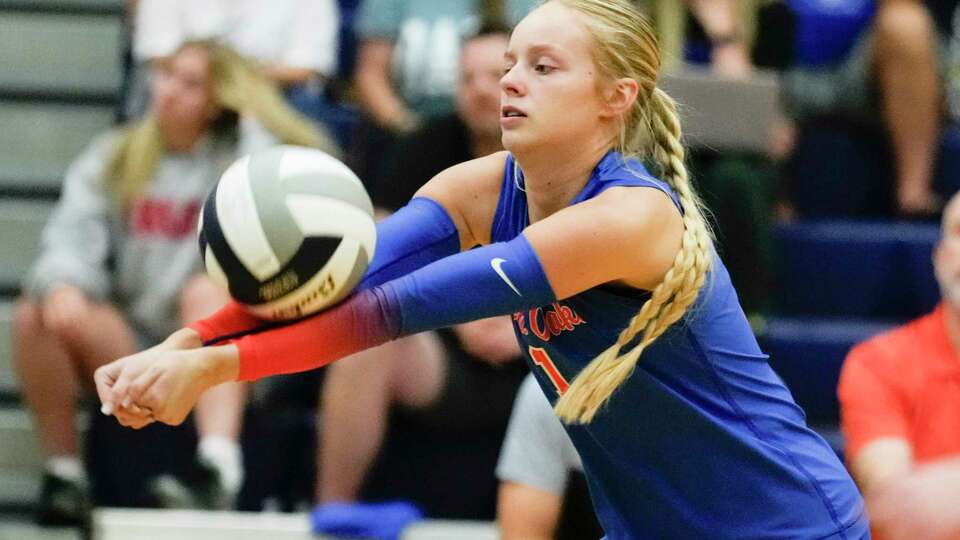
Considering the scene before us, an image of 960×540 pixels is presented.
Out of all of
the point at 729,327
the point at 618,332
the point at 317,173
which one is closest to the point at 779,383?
the point at 729,327

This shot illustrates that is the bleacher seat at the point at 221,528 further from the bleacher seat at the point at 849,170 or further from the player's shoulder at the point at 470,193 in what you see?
the bleacher seat at the point at 849,170

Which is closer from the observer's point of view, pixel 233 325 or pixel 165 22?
pixel 233 325

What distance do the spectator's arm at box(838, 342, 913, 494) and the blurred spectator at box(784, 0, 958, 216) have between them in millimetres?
1254

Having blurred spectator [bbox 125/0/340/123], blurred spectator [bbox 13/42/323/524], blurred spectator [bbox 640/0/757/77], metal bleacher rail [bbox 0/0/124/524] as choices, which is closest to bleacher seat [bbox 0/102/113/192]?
metal bleacher rail [bbox 0/0/124/524]

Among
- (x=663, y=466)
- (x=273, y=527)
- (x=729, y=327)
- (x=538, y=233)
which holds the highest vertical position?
(x=538, y=233)

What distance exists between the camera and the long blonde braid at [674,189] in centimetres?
224

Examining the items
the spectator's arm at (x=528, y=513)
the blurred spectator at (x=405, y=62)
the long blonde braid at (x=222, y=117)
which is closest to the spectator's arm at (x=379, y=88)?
the blurred spectator at (x=405, y=62)

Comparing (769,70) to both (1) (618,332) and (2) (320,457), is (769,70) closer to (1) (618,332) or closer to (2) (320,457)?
(2) (320,457)

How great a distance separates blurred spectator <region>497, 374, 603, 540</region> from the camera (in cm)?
349

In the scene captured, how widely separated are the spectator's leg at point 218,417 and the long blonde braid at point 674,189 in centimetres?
175

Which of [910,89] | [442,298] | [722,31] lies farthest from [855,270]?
[442,298]

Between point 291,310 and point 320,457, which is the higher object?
point 291,310

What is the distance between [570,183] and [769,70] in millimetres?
2435

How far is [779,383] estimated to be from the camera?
8.11 feet
